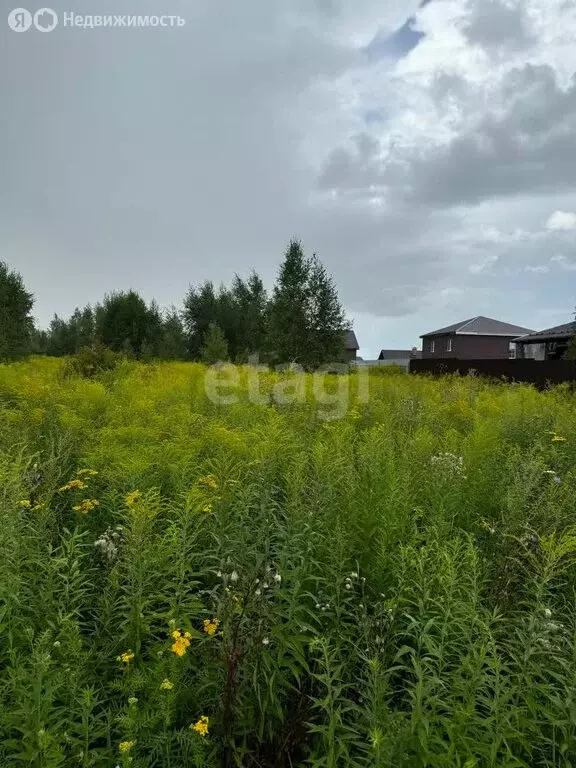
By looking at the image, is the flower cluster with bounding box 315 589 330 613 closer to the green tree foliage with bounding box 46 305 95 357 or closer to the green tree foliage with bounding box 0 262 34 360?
the green tree foliage with bounding box 0 262 34 360

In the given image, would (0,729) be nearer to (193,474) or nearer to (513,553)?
(193,474)

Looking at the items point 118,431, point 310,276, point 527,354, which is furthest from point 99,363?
point 527,354

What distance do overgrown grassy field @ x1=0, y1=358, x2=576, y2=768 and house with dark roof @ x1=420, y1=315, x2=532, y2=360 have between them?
156 ft

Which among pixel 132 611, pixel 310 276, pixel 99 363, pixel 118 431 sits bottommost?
pixel 132 611

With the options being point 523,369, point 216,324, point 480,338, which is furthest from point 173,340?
point 480,338

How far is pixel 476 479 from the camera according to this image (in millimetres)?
3553

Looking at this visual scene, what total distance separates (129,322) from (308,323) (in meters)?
22.9

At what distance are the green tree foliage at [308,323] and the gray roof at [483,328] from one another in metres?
30.1

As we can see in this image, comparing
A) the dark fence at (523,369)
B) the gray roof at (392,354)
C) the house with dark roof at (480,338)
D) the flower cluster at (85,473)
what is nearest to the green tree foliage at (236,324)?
the dark fence at (523,369)

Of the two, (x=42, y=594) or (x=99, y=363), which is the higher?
(x=99, y=363)

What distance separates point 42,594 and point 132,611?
0.40 m

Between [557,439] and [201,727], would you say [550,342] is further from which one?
[201,727]

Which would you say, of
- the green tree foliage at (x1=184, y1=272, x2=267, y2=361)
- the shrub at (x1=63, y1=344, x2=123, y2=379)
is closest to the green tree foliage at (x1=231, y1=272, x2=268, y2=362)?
the green tree foliage at (x1=184, y1=272, x2=267, y2=361)

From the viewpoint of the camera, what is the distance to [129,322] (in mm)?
39781
